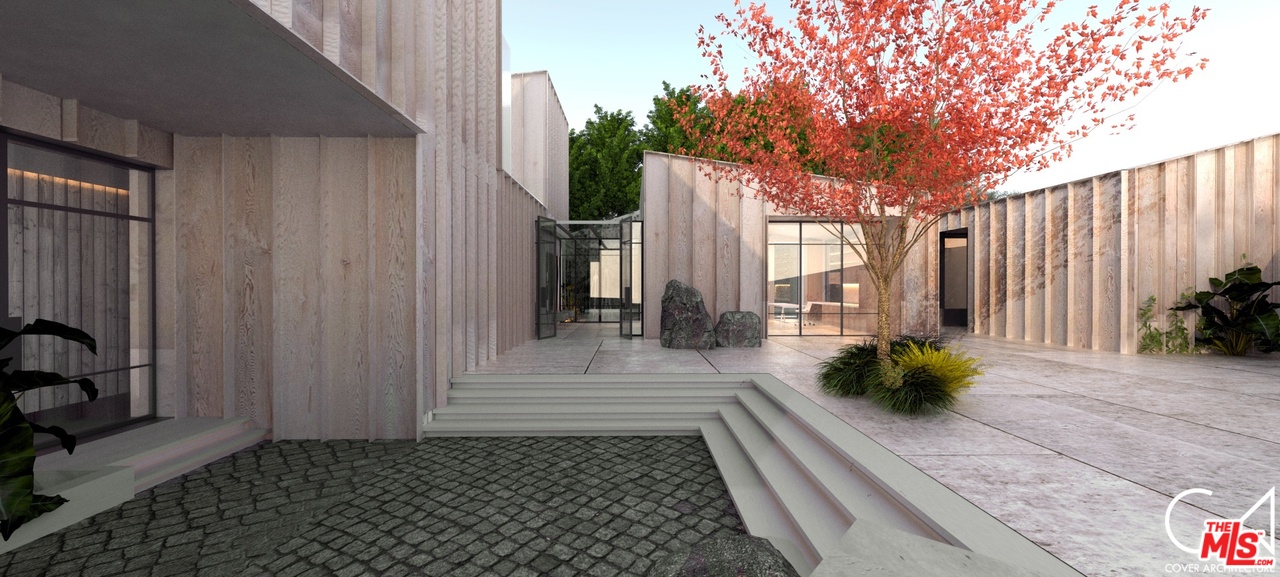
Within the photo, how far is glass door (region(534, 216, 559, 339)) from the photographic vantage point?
11.1 m

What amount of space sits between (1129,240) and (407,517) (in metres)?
12.6

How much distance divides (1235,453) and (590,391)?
5.66 metres

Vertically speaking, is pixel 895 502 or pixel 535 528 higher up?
pixel 895 502

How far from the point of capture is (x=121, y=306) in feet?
17.2

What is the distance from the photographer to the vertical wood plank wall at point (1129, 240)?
8.33m

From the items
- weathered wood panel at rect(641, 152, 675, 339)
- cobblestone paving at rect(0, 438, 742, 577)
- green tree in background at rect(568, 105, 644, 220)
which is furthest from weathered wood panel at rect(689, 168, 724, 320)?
green tree in background at rect(568, 105, 644, 220)

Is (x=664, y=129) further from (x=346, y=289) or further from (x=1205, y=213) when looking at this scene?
(x=346, y=289)

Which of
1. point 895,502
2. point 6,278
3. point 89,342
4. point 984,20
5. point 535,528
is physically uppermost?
point 984,20

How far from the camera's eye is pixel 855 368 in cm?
581

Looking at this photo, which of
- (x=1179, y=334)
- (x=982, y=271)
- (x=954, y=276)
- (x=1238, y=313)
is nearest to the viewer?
(x=1238, y=313)

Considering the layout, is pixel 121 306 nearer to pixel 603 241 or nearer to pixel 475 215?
pixel 475 215

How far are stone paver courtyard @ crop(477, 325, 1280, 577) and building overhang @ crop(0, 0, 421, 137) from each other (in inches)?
149

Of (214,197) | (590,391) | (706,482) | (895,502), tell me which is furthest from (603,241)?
(895,502)

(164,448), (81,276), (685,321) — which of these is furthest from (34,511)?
(685,321)
